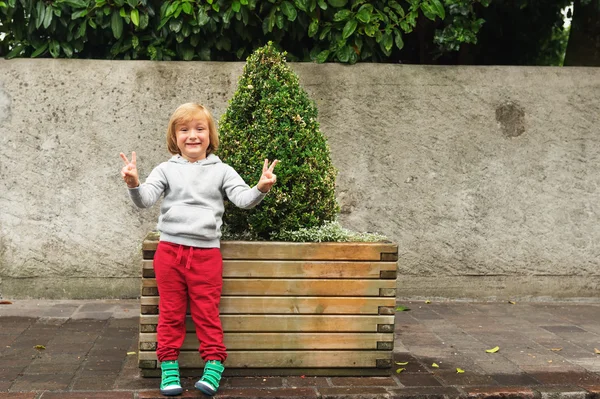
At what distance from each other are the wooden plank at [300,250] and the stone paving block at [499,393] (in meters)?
0.85

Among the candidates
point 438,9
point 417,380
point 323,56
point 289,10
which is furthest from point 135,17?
point 417,380

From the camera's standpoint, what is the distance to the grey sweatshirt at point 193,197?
12.0ft

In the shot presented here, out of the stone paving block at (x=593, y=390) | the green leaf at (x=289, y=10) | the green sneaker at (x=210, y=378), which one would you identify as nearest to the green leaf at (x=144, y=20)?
the green leaf at (x=289, y=10)

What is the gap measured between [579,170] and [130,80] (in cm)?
374

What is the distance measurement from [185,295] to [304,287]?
2.11ft

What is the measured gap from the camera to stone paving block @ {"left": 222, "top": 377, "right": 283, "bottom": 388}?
3801 mm

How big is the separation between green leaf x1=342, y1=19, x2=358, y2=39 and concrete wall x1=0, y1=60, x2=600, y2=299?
0.27 m

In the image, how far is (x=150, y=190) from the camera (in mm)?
3664

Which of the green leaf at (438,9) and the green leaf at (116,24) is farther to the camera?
the green leaf at (438,9)

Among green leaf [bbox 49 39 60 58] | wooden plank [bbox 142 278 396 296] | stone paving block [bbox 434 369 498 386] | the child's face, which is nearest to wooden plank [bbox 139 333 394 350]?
wooden plank [bbox 142 278 396 296]

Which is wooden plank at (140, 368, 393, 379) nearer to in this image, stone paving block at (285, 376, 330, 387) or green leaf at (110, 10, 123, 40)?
stone paving block at (285, 376, 330, 387)

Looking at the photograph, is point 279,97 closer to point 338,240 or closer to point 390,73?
point 338,240

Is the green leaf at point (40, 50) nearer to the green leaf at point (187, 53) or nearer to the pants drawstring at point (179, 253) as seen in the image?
the green leaf at point (187, 53)

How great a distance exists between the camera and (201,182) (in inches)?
147
